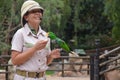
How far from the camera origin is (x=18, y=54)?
111 inches

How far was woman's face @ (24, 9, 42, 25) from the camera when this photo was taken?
2850 mm

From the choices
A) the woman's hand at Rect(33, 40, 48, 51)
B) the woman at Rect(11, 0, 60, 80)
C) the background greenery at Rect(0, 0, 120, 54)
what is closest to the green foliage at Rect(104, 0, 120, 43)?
the background greenery at Rect(0, 0, 120, 54)

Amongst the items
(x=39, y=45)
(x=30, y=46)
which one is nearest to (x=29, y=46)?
(x=30, y=46)

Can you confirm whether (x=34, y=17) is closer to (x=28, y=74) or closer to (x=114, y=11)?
(x=28, y=74)

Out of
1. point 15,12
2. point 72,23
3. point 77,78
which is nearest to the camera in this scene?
point 77,78

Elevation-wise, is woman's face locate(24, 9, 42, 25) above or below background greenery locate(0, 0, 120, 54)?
below

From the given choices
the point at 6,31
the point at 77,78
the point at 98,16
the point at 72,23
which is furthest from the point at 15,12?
the point at 98,16

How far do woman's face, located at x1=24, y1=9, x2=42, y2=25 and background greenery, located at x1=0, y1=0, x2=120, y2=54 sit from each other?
26.6 feet

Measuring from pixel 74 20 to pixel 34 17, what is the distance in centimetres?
1960

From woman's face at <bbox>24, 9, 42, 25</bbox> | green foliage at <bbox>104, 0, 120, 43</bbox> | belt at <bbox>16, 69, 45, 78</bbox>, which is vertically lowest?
belt at <bbox>16, 69, 45, 78</bbox>

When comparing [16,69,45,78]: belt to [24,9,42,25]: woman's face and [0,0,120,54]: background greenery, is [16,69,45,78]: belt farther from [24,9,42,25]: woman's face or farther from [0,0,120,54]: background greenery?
[0,0,120,54]: background greenery

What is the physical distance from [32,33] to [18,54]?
18 centimetres

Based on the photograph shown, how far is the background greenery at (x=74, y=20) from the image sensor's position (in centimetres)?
1259

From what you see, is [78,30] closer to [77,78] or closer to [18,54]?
[77,78]
